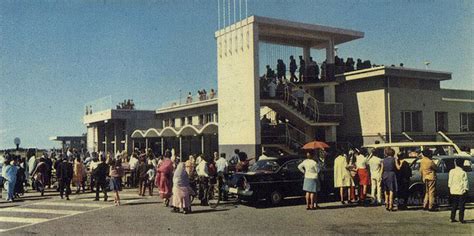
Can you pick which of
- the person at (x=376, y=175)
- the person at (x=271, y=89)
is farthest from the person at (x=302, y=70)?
the person at (x=376, y=175)

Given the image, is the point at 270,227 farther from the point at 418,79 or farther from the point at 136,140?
the point at 136,140

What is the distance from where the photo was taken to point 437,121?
27438 millimetres

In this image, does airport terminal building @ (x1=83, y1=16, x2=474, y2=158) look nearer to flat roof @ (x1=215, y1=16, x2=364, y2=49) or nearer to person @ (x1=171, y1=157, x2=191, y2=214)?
flat roof @ (x1=215, y1=16, x2=364, y2=49)

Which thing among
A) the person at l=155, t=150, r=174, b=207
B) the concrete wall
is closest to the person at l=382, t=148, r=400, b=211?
the person at l=155, t=150, r=174, b=207

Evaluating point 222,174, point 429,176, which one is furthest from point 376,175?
point 222,174

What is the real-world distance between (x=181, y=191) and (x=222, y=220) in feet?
6.64

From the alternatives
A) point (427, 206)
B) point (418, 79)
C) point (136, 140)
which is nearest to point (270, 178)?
point (427, 206)

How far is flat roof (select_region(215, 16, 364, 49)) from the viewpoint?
79.5ft

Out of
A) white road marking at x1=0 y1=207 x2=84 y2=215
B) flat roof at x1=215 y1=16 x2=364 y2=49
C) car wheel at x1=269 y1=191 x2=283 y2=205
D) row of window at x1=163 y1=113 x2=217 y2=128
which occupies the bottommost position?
white road marking at x1=0 y1=207 x2=84 y2=215

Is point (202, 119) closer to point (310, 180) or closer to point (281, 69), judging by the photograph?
point (281, 69)

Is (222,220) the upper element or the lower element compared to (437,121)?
lower

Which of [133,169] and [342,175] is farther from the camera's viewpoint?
[133,169]

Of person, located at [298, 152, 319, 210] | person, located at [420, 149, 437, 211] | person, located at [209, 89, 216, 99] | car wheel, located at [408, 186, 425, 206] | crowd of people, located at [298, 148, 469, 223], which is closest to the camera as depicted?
person, located at [420, 149, 437, 211]

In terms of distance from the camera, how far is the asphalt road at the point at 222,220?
9922 mm
